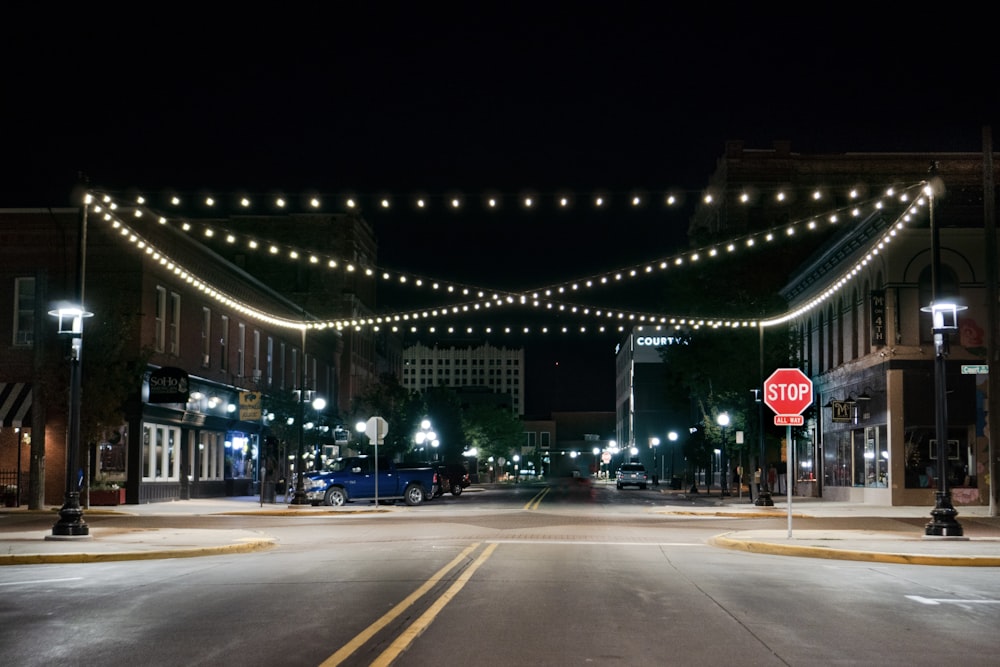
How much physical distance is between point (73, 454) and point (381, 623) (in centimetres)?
1324

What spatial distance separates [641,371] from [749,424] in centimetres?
9299

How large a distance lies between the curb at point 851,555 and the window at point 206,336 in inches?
1190

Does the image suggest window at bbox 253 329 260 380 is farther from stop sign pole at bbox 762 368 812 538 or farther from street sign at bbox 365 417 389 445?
stop sign pole at bbox 762 368 812 538

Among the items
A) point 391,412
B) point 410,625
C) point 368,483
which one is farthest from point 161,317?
point 410,625

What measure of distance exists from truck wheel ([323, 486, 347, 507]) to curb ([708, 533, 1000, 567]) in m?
21.7

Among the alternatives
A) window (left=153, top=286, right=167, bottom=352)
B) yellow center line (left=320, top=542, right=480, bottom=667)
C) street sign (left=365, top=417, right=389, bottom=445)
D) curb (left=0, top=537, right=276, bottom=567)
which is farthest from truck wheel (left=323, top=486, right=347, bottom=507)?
yellow center line (left=320, top=542, right=480, bottom=667)

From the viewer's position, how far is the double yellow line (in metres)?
9.02

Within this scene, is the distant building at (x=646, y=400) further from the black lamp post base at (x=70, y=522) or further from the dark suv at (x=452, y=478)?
the black lamp post base at (x=70, y=522)

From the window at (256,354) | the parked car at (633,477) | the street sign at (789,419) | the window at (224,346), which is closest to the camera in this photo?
the street sign at (789,419)

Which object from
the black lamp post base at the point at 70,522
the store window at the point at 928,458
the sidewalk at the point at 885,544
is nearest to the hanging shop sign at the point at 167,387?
the black lamp post base at the point at 70,522

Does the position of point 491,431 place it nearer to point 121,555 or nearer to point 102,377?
point 102,377

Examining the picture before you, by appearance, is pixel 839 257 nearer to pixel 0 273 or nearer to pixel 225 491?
pixel 225 491

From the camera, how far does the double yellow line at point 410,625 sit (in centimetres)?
902

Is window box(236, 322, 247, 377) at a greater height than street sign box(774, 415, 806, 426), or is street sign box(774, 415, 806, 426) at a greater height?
window box(236, 322, 247, 377)
